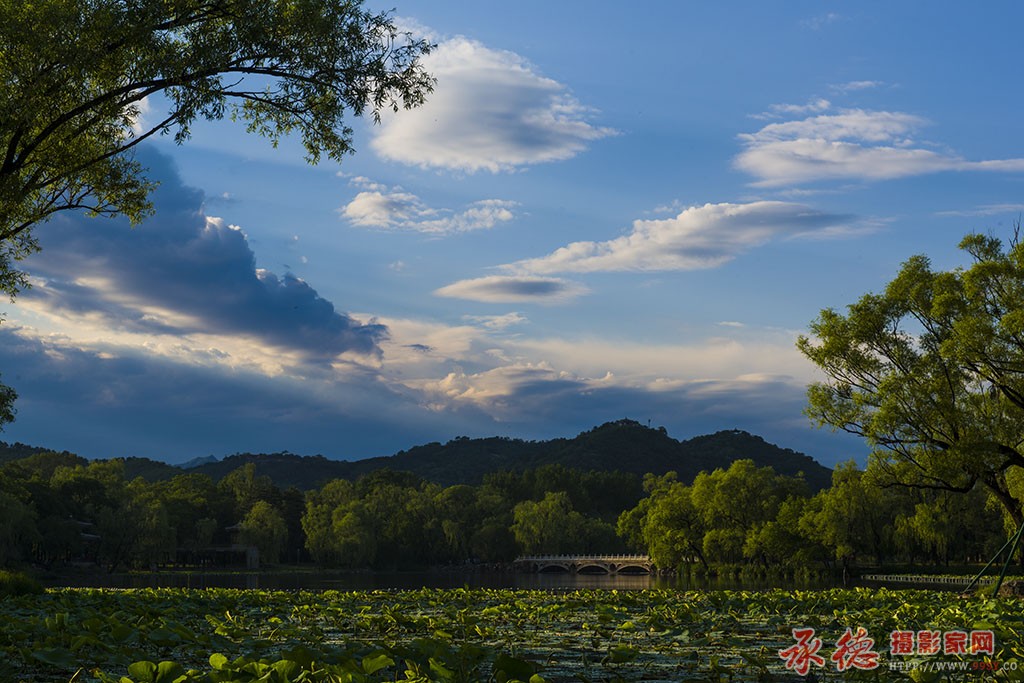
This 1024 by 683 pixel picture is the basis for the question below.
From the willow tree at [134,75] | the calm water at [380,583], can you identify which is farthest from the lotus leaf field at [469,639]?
the calm water at [380,583]

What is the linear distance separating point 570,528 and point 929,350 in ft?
264

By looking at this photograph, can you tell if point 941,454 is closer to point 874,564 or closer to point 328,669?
point 328,669

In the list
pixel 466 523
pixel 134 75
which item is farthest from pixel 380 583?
pixel 134 75

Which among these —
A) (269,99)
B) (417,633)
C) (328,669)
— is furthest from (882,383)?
(328,669)

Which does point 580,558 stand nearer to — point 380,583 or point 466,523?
point 466,523

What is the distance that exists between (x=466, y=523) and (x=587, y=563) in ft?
58.8

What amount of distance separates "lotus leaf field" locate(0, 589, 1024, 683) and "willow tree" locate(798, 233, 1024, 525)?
18.2m

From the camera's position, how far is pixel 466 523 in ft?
361

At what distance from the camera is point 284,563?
106 m

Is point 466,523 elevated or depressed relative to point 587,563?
elevated

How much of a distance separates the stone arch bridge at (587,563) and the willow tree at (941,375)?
209 ft

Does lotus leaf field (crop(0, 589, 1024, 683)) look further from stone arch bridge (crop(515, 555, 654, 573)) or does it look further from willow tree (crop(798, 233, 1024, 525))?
stone arch bridge (crop(515, 555, 654, 573))

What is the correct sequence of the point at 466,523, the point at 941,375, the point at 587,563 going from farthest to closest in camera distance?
1. the point at 466,523
2. the point at 587,563
3. the point at 941,375

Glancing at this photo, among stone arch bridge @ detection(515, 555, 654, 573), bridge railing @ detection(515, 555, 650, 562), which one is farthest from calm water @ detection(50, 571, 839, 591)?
bridge railing @ detection(515, 555, 650, 562)
